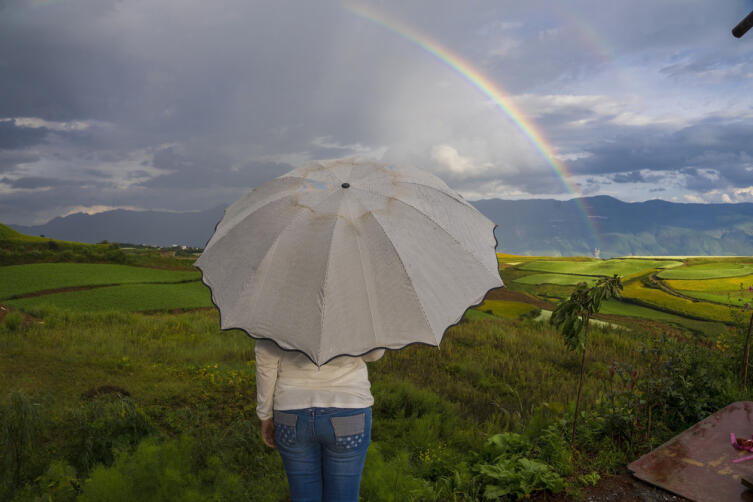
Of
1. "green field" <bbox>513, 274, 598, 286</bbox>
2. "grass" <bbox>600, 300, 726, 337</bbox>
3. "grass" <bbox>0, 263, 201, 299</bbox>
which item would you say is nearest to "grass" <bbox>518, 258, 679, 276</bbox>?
"green field" <bbox>513, 274, 598, 286</bbox>

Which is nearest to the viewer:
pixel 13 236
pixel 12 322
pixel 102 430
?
pixel 102 430

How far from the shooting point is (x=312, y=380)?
199cm

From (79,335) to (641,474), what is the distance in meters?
9.85

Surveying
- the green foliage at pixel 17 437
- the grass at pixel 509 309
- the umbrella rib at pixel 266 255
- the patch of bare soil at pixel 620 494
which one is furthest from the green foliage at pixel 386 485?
the grass at pixel 509 309

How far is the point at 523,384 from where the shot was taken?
23.8 feet

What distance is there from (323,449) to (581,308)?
268cm

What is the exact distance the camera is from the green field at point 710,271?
10.7m

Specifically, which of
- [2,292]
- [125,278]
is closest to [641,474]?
[2,292]

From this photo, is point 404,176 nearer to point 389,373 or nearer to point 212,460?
point 212,460

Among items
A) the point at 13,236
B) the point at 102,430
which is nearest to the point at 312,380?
the point at 102,430

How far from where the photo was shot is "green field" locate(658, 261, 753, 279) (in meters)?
10.7

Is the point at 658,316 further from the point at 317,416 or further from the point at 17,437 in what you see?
the point at 17,437

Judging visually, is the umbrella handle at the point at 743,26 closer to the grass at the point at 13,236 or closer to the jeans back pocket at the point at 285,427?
the jeans back pocket at the point at 285,427

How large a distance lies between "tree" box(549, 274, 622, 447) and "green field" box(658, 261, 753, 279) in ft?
30.1
